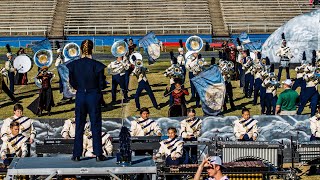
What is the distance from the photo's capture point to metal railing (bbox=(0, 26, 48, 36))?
58.1 metres

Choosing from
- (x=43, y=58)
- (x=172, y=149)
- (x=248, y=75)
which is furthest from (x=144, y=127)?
(x=43, y=58)

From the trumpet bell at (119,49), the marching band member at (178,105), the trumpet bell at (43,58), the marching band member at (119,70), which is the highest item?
the trumpet bell at (119,49)

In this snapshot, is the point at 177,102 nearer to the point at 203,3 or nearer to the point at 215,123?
the point at 215,123

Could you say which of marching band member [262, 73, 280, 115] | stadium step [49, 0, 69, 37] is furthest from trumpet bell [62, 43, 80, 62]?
stadium step [49, 0, 69, 37]

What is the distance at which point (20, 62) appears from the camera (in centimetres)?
3297

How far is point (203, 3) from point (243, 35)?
2139cm

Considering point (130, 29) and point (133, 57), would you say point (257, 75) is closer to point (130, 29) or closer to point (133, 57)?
point (133, 57)

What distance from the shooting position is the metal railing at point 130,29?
2287 inches

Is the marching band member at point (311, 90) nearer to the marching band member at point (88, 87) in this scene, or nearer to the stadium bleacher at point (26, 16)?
the marching band member at point (88, 87)

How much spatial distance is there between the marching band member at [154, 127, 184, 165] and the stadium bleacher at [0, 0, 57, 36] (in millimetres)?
40867

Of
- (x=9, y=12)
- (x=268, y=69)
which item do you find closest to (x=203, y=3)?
(x=9, y=12)

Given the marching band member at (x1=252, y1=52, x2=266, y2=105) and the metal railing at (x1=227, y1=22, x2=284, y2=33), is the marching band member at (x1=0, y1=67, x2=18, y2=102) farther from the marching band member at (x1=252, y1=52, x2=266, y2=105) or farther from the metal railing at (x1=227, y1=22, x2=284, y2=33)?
the metal railing at (x1=227, y1=22, x2=284, y2=33)

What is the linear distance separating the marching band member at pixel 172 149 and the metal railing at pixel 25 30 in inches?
1609

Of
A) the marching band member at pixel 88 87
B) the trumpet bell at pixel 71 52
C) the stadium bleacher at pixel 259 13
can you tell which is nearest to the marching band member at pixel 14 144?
the marching band member at pixel 88 87
